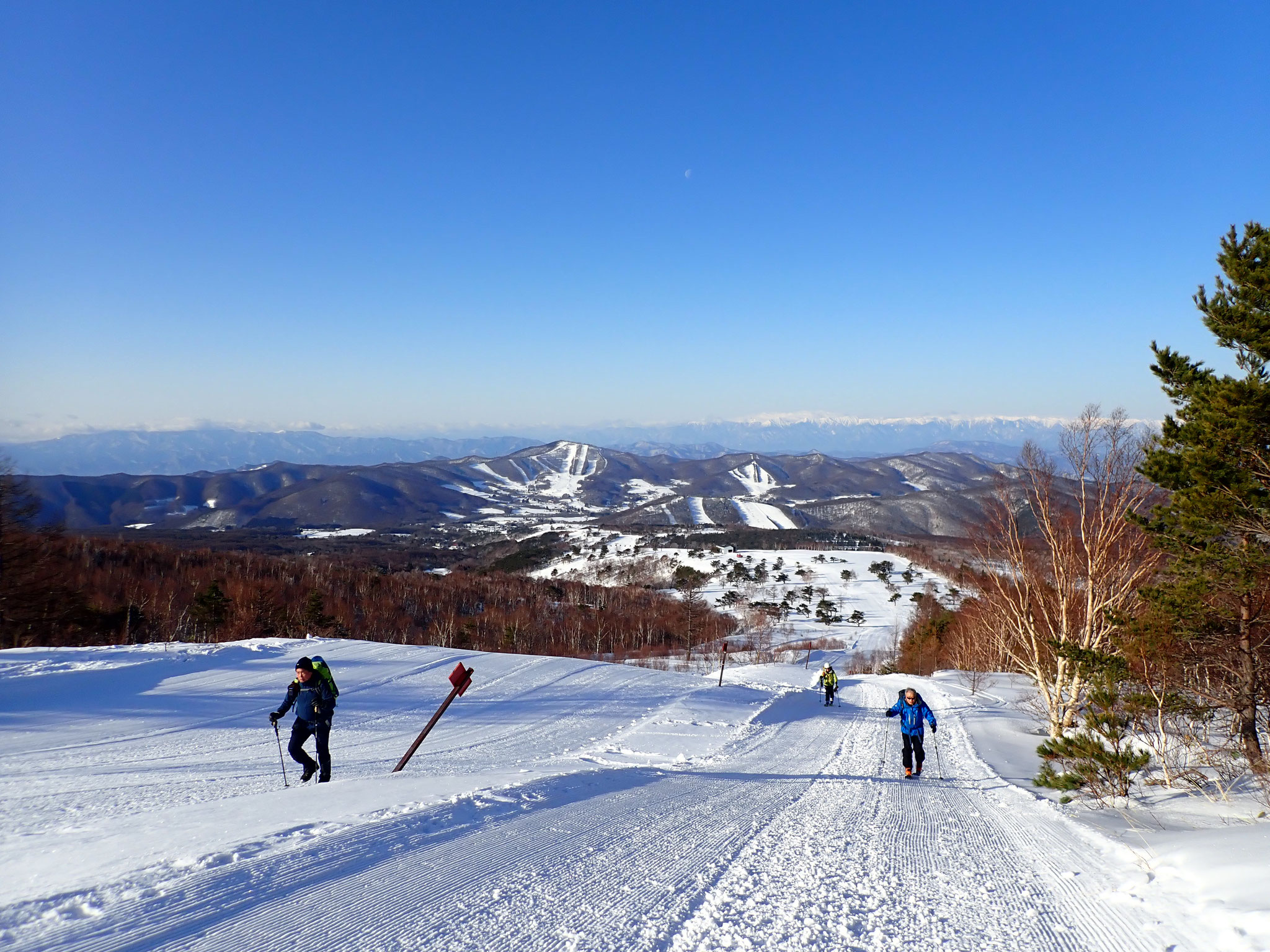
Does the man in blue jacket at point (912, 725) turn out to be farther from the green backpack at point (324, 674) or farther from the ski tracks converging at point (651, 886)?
the green backpack at point (324, 674)

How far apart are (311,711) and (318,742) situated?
1.46 feet

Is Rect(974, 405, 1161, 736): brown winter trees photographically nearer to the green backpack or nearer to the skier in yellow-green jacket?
the skier in yellow-green jacket

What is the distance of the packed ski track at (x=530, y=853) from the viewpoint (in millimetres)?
3605

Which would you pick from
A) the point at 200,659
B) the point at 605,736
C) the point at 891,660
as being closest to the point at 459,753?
the point at 605,736

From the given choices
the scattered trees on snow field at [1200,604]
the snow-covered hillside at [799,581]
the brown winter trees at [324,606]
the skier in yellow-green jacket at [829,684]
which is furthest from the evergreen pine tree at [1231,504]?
the snow-covered hillside at [799,581]

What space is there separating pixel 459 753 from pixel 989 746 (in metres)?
11.8

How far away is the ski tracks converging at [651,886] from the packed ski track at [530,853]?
20 millimetres

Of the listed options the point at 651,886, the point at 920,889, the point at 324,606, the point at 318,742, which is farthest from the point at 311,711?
the point at 324,606

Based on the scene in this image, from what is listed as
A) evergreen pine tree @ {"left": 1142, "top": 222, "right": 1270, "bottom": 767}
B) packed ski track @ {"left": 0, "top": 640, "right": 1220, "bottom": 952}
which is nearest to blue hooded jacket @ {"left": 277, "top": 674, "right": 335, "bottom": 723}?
packed ski track @ {"left": 0, "top": 640, "right": 1220, "bottom": 952}

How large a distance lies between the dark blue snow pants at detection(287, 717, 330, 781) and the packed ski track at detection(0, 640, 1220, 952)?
488mm

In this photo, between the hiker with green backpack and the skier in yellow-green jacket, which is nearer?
the hiker with green backpack

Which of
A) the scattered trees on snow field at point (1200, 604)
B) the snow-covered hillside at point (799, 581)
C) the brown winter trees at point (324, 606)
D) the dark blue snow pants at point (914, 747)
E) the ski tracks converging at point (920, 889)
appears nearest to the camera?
the ski tracks converging at point (920, 889)

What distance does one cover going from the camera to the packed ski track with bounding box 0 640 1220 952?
361 cm

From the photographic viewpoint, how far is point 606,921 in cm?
384
